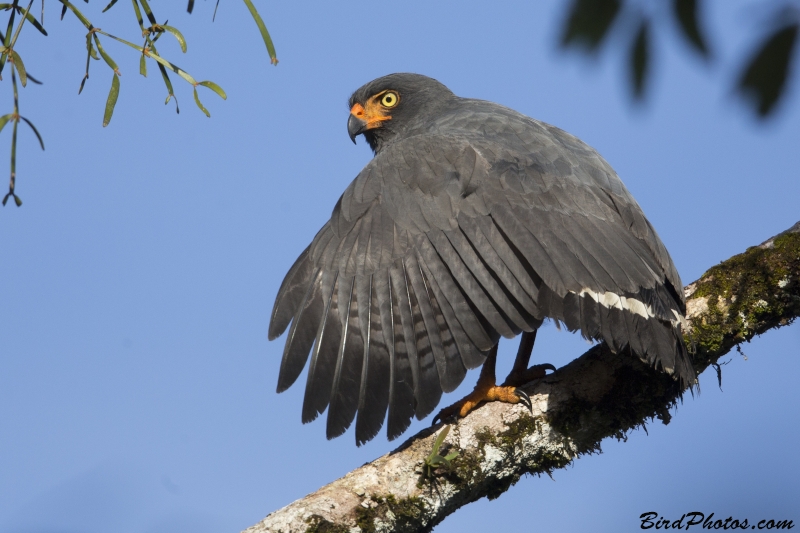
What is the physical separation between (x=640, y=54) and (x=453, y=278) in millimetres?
2225

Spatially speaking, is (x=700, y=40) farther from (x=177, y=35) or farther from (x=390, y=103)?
(x=390, y=103)

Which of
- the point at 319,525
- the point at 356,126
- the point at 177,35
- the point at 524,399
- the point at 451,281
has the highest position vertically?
the point at 356,126

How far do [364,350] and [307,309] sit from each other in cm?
38

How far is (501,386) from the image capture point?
12.1 feet

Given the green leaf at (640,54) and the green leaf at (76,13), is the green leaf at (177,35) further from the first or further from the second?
the green leaf at (640,54)

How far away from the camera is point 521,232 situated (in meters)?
3.74

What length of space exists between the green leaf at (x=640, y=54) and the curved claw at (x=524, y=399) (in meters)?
2.26

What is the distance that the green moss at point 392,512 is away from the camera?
10.1 feet

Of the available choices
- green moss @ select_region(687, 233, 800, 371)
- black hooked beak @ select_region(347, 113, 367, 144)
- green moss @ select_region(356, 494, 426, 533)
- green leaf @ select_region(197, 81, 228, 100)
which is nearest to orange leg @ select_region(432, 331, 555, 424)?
green moss @ select_region(356, 494, 426, 533)

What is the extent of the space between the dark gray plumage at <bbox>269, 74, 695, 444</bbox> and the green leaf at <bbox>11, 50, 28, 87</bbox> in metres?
1.73

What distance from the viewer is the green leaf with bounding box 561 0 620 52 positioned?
1.41 m

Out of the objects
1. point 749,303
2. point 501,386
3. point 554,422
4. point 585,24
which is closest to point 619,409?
point 554,422

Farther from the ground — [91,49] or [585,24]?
[91,49]

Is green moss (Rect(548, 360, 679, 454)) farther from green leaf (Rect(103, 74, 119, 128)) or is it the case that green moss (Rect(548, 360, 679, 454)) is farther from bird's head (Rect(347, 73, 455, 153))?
bird's head (Rect(347, 73, 455, 153))
